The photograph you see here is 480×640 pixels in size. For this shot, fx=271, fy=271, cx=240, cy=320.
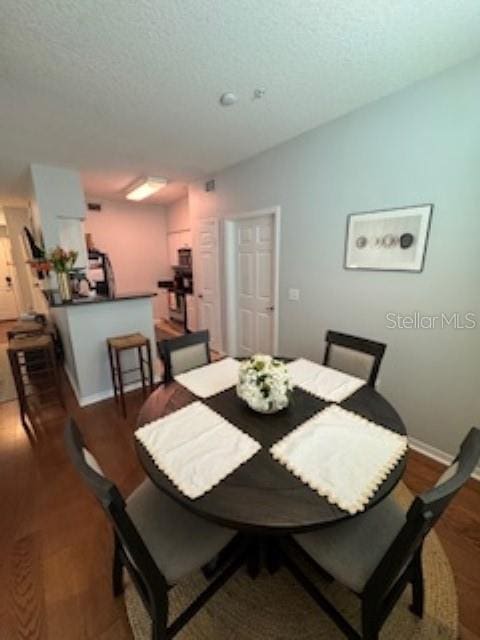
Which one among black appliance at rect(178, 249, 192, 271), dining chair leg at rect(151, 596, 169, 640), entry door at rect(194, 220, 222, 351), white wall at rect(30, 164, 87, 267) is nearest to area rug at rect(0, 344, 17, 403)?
white wall at rect(30, 164, 87, 267)

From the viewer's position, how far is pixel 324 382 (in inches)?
64.9

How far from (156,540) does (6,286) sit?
24.4 feet

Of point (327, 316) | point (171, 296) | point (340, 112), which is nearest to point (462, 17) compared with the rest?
point (340, 112)

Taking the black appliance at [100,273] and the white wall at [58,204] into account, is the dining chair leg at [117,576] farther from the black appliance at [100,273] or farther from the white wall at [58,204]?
the white wall at [58,204]

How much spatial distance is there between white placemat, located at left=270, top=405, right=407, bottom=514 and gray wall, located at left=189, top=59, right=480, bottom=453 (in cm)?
116

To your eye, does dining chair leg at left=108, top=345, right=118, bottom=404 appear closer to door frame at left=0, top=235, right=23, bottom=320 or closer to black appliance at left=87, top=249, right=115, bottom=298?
black appliance at left=87, top=249, right=115, bottom=298

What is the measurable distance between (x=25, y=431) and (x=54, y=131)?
2684mm

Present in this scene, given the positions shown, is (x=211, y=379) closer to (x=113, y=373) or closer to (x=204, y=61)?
(x=113, y=373)

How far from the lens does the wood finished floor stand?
1.19 m

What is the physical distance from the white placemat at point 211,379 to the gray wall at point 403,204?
1.29 meters

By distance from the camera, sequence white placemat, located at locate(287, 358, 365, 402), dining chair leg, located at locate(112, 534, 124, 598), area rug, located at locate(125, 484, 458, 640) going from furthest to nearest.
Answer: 1. white placemat, located at locate(287, 358, 365, 402)
2. dining chair leg, located at locate(112, 534, 124, 598)
3. area rug, located at locate(125, 484, 458, 640)

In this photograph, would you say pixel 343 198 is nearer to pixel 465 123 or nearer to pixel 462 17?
pixel 465 123

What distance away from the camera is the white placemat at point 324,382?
4.99 ft

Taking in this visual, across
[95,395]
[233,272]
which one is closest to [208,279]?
[233,272]
